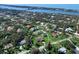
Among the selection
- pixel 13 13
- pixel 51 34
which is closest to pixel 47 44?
pixel 51 34

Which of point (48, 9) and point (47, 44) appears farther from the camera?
point (48, 9)

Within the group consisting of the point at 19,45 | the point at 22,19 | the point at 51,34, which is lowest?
the point at 19,45

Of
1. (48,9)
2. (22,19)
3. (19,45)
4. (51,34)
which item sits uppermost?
(48,9)

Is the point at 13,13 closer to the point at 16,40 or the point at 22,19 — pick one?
the point at 22,19

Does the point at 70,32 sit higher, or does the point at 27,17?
the point at 27,17
